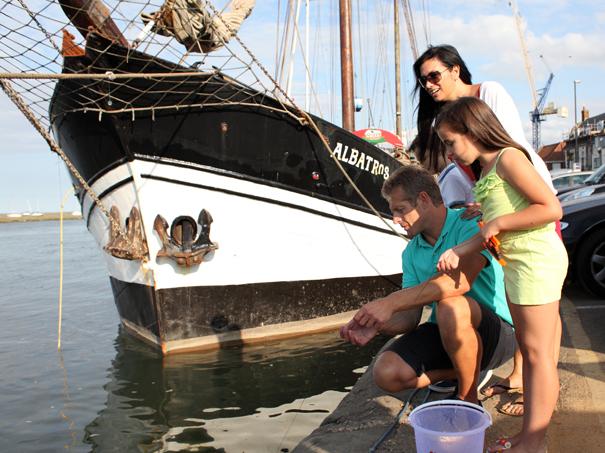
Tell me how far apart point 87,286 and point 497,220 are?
1328cm

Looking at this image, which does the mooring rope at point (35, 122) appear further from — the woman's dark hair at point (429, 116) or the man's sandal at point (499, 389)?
the man's sandal at point (499, 389)

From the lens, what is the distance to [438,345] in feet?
8.72

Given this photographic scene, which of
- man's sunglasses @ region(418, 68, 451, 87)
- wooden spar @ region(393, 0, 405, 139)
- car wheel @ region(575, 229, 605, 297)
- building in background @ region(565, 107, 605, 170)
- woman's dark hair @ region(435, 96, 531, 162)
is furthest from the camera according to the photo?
building in background @ region(565, 107, 605, 170)

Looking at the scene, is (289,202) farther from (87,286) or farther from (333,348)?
(87,286)

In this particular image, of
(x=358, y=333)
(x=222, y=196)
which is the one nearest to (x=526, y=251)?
(x=358, y=333)

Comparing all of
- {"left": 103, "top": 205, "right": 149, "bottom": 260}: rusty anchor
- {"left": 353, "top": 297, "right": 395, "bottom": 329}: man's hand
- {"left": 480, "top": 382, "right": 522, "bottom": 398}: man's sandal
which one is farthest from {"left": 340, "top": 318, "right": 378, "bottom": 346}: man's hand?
{"left": 103, "top": 205, "right": 149, "bottom": 260}: rusty anchor

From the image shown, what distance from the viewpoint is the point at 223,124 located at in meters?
5.97

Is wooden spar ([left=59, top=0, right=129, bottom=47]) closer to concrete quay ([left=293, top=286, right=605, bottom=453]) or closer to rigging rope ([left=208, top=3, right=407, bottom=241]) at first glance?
rigging rope ([left=208, top=3, right=407, bottom=241])

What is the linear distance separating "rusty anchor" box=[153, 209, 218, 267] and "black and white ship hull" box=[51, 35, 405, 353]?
62 mm

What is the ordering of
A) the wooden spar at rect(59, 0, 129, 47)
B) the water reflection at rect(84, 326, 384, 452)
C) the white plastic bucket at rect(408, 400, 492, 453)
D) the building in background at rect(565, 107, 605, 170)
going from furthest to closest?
the building in background at rect(565, 107, 605, 170) → the wooden spar at rect(59, 0, 129, 47) → the water reflection at rect(84, 326, 384, 452) → the white plastic bucket at rect(408, 400, 492, 453)

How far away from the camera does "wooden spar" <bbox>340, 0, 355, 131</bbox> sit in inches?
370

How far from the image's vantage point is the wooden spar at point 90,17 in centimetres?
552

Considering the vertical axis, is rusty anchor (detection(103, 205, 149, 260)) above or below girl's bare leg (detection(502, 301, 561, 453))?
above

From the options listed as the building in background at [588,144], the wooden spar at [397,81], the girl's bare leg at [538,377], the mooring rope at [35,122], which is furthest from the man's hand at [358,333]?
the building in background at [588,144]
